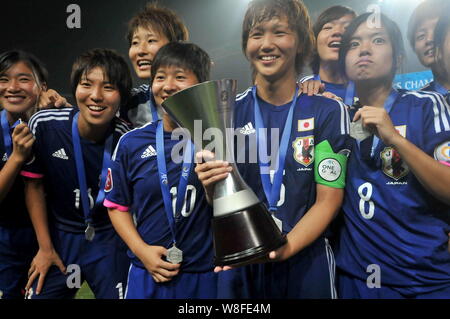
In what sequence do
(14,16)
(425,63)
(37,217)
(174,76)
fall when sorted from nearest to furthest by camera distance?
(174,76) → (425,63) → (37,217) → (14,16)

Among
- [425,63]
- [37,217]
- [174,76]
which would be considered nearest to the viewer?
[174,76]

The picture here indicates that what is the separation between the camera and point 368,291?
135 centimetres

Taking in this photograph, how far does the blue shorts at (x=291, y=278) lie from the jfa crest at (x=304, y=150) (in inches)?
11.1

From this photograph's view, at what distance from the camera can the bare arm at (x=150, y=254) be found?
1.28 m

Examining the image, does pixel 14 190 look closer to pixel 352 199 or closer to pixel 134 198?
pixel 134 198

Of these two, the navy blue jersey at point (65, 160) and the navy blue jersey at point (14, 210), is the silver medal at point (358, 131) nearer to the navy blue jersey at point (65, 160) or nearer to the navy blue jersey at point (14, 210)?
the navy blue jersey at point (65, 160)

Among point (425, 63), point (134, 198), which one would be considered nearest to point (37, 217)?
point (134, 198)

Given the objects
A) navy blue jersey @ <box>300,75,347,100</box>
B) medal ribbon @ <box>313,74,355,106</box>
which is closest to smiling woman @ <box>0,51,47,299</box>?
navy blue jersey @ <box>300,75,347,100</box>

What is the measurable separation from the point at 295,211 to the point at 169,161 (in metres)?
0.48

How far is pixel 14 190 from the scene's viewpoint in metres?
1.68
